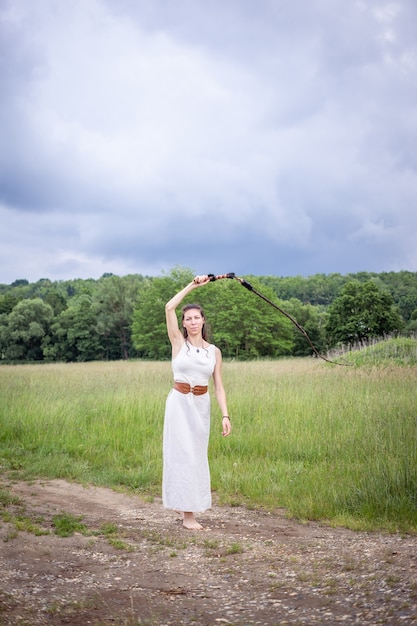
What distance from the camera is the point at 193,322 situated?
6574mm

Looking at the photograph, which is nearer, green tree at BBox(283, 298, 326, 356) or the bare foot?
the bare foot

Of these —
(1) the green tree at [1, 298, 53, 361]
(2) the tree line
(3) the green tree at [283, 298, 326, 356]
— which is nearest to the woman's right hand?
(2) the tree line

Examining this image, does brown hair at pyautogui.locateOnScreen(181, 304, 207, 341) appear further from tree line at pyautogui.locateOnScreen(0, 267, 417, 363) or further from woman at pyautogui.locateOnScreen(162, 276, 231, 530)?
tree line at pyautogui.locateOnScreen(0, 267, 417, 363)

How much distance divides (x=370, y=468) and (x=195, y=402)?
2.86 metres

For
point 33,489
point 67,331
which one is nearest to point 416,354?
point 33,489

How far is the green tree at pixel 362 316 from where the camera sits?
161ft

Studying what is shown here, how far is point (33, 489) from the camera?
28.9 ft

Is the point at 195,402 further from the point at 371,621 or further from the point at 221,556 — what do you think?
the point at 371,621

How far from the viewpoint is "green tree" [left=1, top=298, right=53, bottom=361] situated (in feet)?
203

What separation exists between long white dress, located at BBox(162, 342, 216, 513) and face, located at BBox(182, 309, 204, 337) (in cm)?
16

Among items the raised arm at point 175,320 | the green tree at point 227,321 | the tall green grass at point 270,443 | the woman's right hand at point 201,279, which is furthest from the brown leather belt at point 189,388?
the green tree at point 227,321

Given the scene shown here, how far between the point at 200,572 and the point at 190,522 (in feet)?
4.66

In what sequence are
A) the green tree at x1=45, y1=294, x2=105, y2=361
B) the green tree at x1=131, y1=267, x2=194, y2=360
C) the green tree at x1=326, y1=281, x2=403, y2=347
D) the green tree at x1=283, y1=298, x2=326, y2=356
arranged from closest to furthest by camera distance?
the green tree at x1=326, y1=281, x2=403, y2=347 < the green tree at x1=131, y1=267, x2=194, y2=360 < the green tree at x1=283, y1=298, x2=326, y2=356 < the green tree at x1=45, y1=294, x2=105, y2=361

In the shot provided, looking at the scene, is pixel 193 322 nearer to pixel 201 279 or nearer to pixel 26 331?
pixel 201 279
